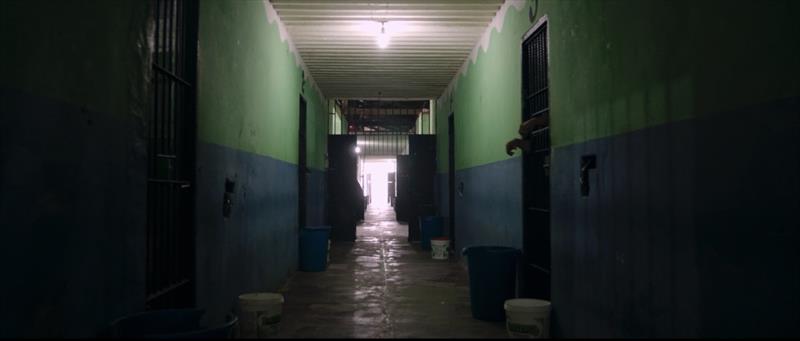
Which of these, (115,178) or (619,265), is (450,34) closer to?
(619,265)

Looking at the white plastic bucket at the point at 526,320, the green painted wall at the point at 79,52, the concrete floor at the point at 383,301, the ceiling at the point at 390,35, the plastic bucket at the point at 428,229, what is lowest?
the concrete floor at the point at 383,301

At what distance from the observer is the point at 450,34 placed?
7.32 m

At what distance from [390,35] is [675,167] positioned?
5.14m

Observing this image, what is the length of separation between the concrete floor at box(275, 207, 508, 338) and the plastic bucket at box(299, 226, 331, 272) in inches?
6.3

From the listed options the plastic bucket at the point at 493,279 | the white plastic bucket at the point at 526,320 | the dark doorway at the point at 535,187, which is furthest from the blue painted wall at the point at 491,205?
the white plastic bucket at the point at 526,320

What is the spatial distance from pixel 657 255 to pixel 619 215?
0.48 m

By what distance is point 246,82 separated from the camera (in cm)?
513

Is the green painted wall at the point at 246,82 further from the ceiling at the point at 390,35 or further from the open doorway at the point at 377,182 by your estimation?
the open doorway at the point at 377,182

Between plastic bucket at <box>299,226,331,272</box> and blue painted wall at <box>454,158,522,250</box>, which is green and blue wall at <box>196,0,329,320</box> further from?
blue painted wall at <box>454,158,522,250</box>

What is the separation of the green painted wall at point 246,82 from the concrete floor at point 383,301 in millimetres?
1573

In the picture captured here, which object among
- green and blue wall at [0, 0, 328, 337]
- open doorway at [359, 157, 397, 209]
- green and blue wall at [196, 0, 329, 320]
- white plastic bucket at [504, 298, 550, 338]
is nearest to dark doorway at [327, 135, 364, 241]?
green and blue wall at [196, 0, 329, 320]

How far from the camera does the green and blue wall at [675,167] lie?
2072 millimetres

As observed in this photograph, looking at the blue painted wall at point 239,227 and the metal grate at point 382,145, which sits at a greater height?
the metal grate at point 382,145

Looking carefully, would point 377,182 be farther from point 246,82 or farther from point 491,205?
point 246,82
